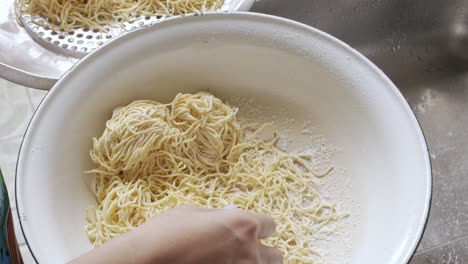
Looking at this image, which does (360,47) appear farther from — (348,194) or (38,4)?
(38,4)

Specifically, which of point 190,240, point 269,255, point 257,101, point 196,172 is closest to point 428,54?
point 257,101

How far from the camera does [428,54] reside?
1302 millimetres

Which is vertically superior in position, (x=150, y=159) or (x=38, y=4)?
(x=38, y=4)

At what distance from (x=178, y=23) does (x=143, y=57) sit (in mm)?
84

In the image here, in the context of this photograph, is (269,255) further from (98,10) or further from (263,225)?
(98,10)

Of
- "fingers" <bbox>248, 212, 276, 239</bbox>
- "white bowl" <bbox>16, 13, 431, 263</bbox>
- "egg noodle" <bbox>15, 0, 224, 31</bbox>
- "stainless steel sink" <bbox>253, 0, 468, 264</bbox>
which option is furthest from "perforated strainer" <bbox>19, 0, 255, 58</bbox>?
"fingers" <bbox>248, 212, 276, 239</bbox>

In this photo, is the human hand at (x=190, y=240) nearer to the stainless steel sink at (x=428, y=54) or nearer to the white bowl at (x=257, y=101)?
the white bowl at (x=257, y=101)

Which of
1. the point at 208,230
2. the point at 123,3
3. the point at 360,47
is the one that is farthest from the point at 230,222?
the point at 360,47

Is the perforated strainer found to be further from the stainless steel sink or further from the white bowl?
the stainless steel sink

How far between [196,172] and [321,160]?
21 centimetres

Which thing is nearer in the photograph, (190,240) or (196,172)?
(190,240)

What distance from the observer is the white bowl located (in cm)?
70

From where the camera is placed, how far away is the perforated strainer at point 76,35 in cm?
96

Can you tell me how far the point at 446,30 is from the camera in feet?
4.27
